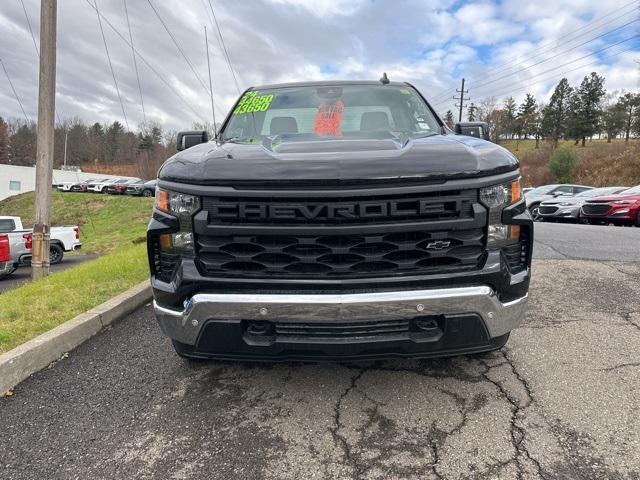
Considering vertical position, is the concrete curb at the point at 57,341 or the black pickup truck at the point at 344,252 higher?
the black pickup truck at the point at 344,252

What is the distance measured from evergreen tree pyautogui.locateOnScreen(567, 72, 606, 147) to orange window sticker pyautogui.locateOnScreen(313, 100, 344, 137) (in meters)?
64.6

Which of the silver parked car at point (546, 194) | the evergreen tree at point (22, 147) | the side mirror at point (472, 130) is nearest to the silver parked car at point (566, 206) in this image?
the silver parked car at point (546, 194)

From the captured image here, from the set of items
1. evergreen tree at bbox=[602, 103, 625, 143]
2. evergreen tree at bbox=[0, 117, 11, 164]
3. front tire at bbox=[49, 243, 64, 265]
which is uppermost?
evergreen tree at bbox=[602, 103, 625, 143]

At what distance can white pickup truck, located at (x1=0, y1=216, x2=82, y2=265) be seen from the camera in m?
13.4

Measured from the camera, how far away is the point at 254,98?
3.94 m

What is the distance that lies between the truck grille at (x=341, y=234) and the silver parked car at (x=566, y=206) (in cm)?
1494

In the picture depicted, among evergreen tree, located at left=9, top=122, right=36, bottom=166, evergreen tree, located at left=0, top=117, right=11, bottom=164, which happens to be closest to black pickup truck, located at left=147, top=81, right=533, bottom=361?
evergreen tree, located at left=9, top=122, right=36, bottom=166

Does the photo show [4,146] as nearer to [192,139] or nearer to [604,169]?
[604,169]

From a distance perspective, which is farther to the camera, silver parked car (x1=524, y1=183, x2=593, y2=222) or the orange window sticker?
silver parked car (x1=524, y1=183, x2=593, y2=222)

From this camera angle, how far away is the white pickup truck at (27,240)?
13438mm

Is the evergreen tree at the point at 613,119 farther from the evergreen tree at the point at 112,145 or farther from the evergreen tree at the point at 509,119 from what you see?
the evergreen tree at the point at 112,145

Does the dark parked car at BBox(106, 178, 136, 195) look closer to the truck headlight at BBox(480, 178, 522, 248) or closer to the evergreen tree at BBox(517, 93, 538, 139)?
the truck headlight at BBox(480, 178, 522, 248)

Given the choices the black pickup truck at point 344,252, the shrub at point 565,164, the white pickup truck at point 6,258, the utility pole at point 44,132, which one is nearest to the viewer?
the black pickup truck at point 344,252

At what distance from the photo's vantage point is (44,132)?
721 cm
